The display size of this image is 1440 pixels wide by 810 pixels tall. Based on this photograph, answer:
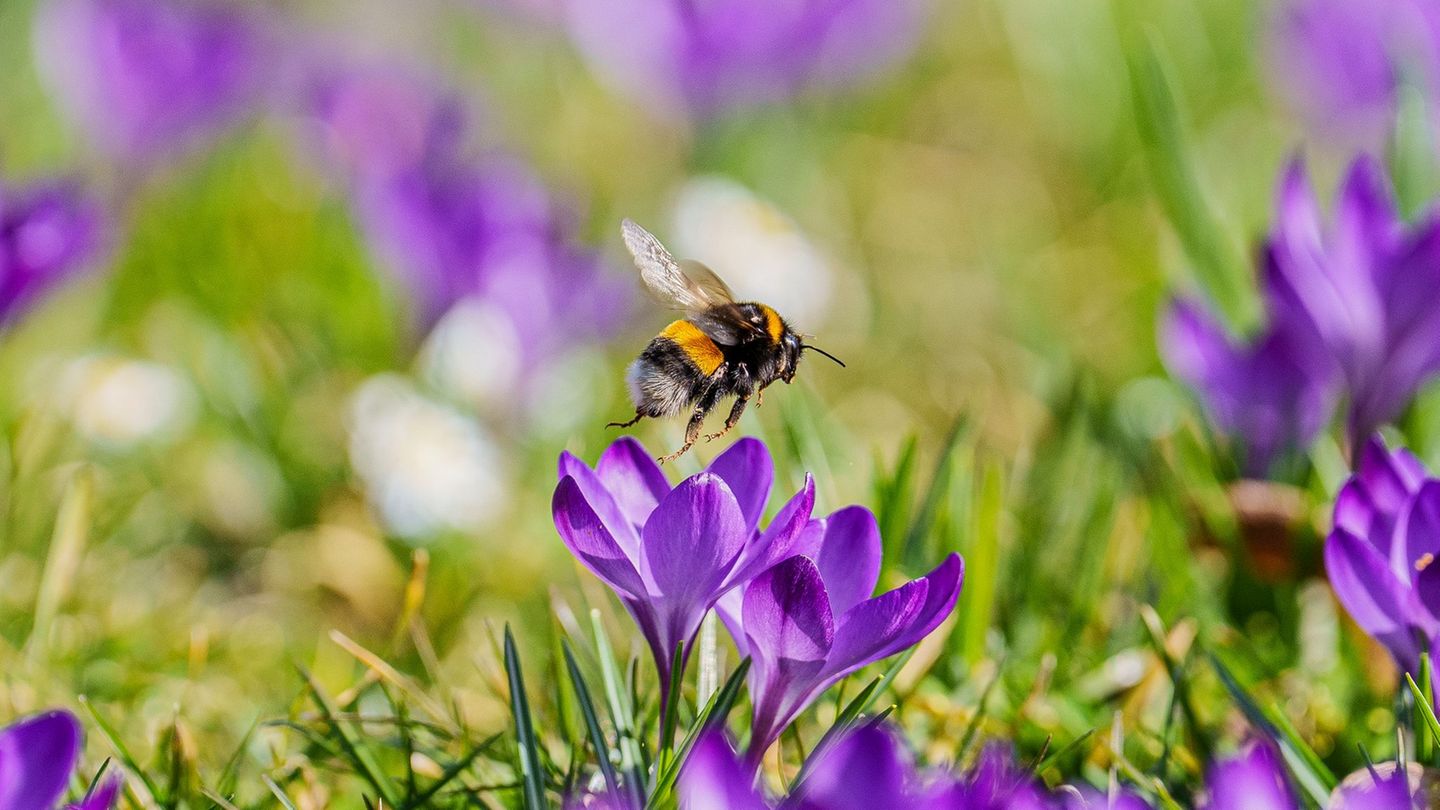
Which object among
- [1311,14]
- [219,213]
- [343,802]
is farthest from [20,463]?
[1311,14]

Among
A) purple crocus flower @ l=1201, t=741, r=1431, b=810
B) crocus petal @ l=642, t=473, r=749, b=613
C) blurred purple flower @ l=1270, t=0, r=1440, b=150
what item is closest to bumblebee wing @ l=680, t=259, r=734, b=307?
crocus petal @ l=642, t=473, r=749, b=613

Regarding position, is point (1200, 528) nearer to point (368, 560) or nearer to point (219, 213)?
point (368, 560)

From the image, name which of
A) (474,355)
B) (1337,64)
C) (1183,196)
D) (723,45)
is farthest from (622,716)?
(1337,64)

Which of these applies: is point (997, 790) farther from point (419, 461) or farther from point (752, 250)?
point (752, 250)

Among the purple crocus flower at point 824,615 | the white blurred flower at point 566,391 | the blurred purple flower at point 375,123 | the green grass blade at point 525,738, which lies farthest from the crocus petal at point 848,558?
the blurred purple flower at point 375,123

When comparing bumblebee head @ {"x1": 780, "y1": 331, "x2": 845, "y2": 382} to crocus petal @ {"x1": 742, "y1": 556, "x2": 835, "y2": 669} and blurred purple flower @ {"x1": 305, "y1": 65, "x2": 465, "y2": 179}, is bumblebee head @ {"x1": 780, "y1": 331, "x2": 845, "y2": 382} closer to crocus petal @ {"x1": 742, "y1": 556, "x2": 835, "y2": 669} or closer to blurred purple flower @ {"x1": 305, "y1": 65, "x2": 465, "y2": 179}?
crocus petal @ {"x1": 742, "y1": 556, "x2": 835, "y2": 669}
